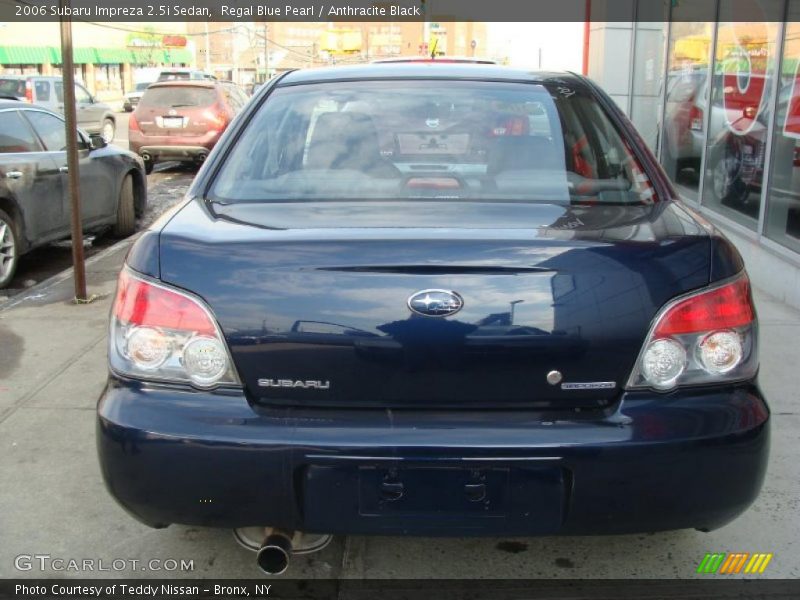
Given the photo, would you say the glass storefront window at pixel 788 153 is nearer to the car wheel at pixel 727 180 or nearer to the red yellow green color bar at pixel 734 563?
the car wheel at pixel 727 180

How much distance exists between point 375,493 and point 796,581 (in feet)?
4.97

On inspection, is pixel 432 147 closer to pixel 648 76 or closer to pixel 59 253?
pixel 59 253

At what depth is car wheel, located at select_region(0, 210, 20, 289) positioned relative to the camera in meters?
6.72

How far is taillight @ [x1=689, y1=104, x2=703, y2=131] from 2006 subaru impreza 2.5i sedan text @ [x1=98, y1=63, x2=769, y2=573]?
6.72 metres

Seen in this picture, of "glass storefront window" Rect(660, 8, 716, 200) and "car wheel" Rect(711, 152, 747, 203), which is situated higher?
"glass storefront window" Rect(660, 8, 716, 200)

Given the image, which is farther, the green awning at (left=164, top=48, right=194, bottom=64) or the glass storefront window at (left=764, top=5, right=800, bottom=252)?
the green awning at (left=164, top=48, right=194, bottom=64)

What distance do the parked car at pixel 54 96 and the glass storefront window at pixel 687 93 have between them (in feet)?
45.1

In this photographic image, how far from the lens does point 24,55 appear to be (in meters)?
46.0

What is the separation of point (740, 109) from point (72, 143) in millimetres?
5429

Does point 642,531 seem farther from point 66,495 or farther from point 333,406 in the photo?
point 66,495

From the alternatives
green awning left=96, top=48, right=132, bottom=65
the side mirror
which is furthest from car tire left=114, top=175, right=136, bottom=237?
green awning left=96, top=48, right=132, bottom=65

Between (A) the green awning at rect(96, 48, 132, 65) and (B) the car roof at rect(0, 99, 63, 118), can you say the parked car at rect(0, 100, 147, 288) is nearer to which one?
(B) the car roof at rect(0, 99, 63, 118)

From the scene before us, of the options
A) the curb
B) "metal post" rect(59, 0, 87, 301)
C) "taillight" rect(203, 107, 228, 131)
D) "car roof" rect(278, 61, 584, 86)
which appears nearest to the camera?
"car roof" rect(278, 61, 584, 86)

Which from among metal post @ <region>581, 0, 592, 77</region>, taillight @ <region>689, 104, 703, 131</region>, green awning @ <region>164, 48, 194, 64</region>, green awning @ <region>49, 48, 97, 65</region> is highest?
green awning @ <region>164, 48, 194, 64</region>
